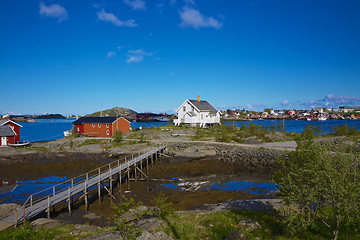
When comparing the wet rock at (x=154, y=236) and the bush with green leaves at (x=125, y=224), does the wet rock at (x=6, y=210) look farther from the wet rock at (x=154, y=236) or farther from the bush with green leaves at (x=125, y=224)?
the wet rock at (x=154, y=236)

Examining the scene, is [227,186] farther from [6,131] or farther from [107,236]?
[6,131]

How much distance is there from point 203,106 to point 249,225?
57207mm

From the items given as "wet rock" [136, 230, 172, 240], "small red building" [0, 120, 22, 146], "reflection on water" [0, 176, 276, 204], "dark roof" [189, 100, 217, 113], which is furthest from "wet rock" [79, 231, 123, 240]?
"dark roof" [189, 100, 217, 113]

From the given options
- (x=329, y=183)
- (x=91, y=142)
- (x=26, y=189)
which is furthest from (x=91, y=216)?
(x=91, y=142)

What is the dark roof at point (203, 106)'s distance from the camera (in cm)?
6716

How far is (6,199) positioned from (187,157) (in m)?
24.5

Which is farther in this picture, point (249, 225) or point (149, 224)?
point (149, 224)

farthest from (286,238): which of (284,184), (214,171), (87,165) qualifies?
(87,165)

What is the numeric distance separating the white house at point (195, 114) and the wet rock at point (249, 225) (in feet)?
172

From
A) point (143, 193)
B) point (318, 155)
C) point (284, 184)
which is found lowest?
point (143, 193)

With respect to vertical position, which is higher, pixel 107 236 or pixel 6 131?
pixel 6 131

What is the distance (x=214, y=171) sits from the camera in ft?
112

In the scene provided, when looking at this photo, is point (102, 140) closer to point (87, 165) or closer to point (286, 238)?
point (87, 165)

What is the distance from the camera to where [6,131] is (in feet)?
159
